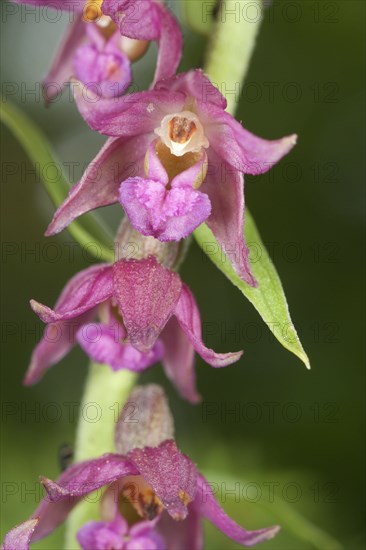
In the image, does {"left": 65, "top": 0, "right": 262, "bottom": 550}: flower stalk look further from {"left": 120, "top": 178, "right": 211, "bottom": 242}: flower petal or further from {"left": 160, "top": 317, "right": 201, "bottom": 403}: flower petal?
{"left": 120, "top": 178, "right": 211, "bottom": 242}: flower petal

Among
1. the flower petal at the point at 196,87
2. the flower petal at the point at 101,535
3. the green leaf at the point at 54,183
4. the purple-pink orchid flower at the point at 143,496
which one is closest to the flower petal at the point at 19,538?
the purple-pink orchid flower at the point at 143,496

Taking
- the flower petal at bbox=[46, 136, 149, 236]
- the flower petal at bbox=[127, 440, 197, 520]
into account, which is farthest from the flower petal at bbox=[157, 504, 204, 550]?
the flower petal at bbox=[46, 136, 149, 236]

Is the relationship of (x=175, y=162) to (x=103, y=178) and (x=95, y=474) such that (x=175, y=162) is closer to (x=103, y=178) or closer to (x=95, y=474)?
(x=103, y=178)

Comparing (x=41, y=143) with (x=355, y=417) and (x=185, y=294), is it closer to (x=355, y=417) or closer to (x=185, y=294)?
(x=185, y=294)

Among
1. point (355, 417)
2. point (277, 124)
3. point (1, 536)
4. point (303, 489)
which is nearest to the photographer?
point (1, 536)

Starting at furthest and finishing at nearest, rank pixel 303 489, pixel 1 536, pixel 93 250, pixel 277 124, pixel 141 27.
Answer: pixel 277 124 → pixel 303 489 → pixel 1 536 → pixel 93 250 → pixel 141 27

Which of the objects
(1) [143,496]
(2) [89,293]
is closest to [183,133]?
(2) [89,293]

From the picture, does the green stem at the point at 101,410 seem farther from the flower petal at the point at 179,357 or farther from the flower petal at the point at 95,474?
the flower petal at the point at 95,474

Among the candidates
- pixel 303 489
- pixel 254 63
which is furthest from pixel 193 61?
pixel 303 489
